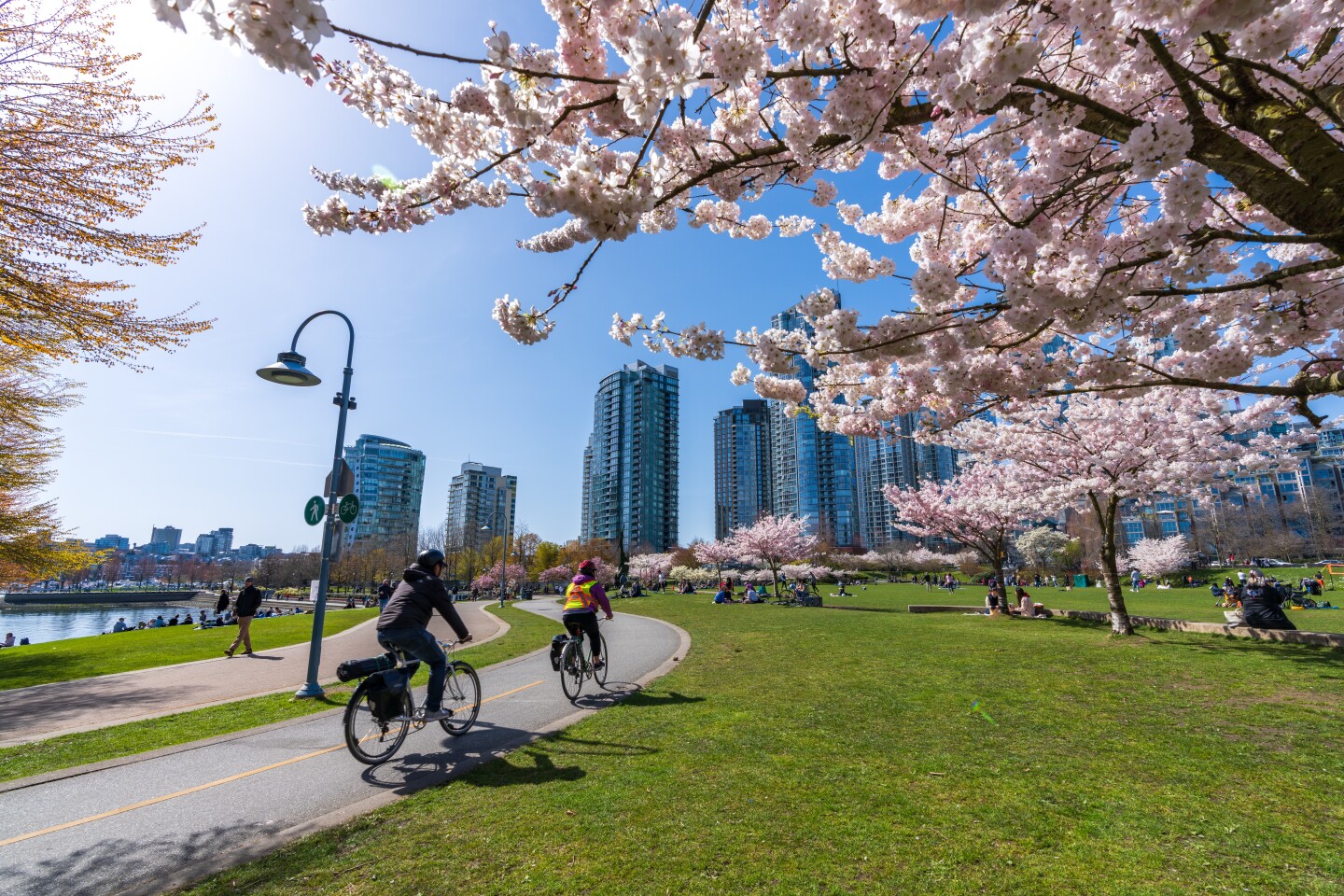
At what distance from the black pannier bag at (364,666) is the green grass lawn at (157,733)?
1.28 m

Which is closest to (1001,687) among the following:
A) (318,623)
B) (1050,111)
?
(1050,111)


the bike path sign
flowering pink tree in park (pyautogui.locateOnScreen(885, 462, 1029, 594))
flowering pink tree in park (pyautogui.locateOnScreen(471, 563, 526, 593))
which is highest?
flowering pink tree in park (pyautogui.locateOnScreen(885, 462, 1029, 594))

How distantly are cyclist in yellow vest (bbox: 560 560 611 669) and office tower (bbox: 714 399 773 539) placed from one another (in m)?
134

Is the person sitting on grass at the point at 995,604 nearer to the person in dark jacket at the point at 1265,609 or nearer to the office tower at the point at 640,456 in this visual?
the person in dark jacket at the point at 1265,609

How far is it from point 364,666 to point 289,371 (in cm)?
587

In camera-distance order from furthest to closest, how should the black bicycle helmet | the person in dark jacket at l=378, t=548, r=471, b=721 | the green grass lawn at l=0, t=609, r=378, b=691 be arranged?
the green grass lawn at l=0, t=609, r=378, b=691 < the black bicycle helmet < the person in dark jacket at l=378, t=548, r=471, b=721

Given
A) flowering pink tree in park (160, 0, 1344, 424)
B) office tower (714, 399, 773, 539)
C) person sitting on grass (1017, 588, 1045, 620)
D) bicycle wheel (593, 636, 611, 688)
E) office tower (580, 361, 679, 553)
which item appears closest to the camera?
flowering pink tree in park (160, 0, 1344, 424)

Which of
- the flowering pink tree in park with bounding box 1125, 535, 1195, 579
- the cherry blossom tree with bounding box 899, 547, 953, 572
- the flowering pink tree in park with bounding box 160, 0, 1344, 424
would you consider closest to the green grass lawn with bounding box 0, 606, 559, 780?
the flowering pink tree in park with bounding box 160, 0, 1344, 424

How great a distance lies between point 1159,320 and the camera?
5.81 m

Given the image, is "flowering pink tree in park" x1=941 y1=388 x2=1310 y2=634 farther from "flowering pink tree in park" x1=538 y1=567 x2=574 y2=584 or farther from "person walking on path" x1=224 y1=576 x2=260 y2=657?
"flowering pink tree in park" x1=538 y1=567 x2=574 y2=584

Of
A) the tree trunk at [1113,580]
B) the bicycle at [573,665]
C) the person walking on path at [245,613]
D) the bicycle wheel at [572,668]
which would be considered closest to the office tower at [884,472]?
the tree trunk at [1113,580]

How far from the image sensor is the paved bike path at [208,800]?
356cm

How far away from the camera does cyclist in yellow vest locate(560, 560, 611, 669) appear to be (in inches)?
330

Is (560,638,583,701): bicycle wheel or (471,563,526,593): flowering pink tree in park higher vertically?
(560,638,583,701): bicycle wheel
